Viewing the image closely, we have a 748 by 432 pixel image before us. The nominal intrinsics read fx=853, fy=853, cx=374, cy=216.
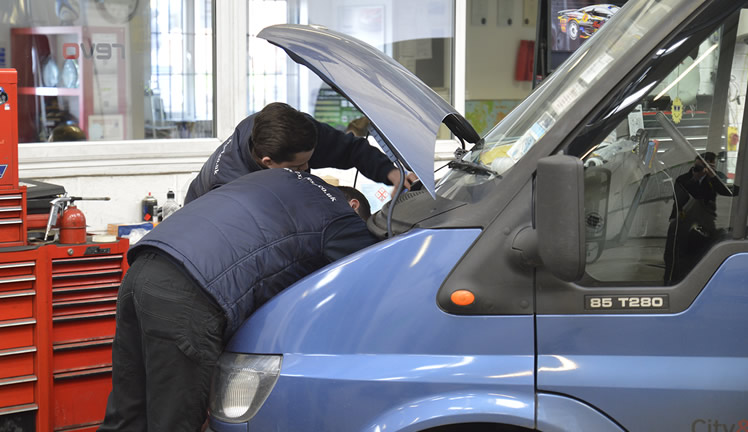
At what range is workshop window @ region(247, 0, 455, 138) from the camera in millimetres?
7035

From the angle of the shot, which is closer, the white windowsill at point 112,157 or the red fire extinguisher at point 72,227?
the red fire extinguisher at point 72,227

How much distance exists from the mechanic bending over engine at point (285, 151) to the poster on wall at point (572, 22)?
2500 mm

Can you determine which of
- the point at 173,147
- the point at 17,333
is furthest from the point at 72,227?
the point at 173,147

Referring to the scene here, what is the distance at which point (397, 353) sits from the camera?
2352 mm

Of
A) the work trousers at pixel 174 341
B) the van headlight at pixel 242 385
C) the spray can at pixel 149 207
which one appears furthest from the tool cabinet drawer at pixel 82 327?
the spray can at pixel 149 207

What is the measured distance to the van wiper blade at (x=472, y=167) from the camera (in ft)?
8.48

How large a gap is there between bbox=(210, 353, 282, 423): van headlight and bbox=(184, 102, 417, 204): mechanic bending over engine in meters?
1.02

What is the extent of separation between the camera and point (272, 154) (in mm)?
3340

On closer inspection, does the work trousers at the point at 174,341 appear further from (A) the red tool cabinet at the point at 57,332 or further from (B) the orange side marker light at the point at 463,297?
(A) the red tool cabinet at the point at 57,332

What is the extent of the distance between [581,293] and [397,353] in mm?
526

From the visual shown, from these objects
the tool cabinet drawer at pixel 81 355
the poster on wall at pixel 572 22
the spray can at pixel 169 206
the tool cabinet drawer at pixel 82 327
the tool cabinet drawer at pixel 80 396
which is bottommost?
the tool cabinet drawer at pixel 80 396

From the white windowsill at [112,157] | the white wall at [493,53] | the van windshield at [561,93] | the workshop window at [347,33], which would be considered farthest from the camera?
the white wall at [493,53]

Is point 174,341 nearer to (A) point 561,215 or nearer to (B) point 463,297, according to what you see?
(B) point 463,297

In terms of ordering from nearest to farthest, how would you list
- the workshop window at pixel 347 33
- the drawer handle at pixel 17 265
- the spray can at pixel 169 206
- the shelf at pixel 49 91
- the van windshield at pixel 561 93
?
the van windshield at pixel 561 93, the drawer handle at pixel 17 265, the spray can at pixel 169 206, the shelf at pixel 49 91, the workshop window at pixel 347 33
